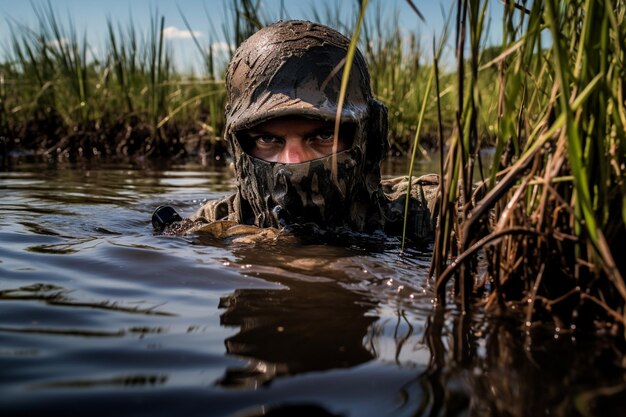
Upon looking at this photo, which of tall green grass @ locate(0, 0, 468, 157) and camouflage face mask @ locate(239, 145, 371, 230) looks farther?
tall green grass @ locate(0, 0, 468, 157)

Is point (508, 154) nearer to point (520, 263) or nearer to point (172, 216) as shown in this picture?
point (520, 263)

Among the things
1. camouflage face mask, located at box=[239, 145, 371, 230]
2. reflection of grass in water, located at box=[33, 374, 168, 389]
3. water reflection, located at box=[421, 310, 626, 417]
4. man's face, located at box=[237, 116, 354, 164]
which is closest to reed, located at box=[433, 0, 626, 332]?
water reflection, located at box=[421, 310, 626, 417]

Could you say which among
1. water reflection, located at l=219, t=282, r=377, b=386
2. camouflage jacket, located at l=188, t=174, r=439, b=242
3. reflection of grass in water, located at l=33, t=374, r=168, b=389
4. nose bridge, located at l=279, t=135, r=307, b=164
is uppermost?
nose bridge, located at l=279, t=135, r=307, b=164

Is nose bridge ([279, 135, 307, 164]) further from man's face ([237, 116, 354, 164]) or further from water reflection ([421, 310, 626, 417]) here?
water reflection ([421, 310, 626, 417])

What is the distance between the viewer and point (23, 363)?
1452 millimetres

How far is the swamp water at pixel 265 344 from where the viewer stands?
128 centimetres

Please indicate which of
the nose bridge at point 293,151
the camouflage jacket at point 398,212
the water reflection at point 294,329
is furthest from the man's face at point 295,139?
the water reflection at point 294,329

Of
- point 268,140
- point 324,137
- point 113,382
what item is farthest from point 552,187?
point 268,140

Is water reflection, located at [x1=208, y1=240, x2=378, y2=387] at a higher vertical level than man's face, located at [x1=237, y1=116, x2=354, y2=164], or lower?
lower

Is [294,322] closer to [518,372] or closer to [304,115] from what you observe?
[518,372]

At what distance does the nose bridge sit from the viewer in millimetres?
2867

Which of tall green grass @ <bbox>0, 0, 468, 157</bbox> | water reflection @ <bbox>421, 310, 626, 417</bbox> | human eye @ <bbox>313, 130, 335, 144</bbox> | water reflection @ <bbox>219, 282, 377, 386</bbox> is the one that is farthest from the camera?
tall green grass @ <bbox>0, 0, 468, 157</bbox>

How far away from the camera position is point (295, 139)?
9.64 feet

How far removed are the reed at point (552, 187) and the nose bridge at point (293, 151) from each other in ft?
3.97
